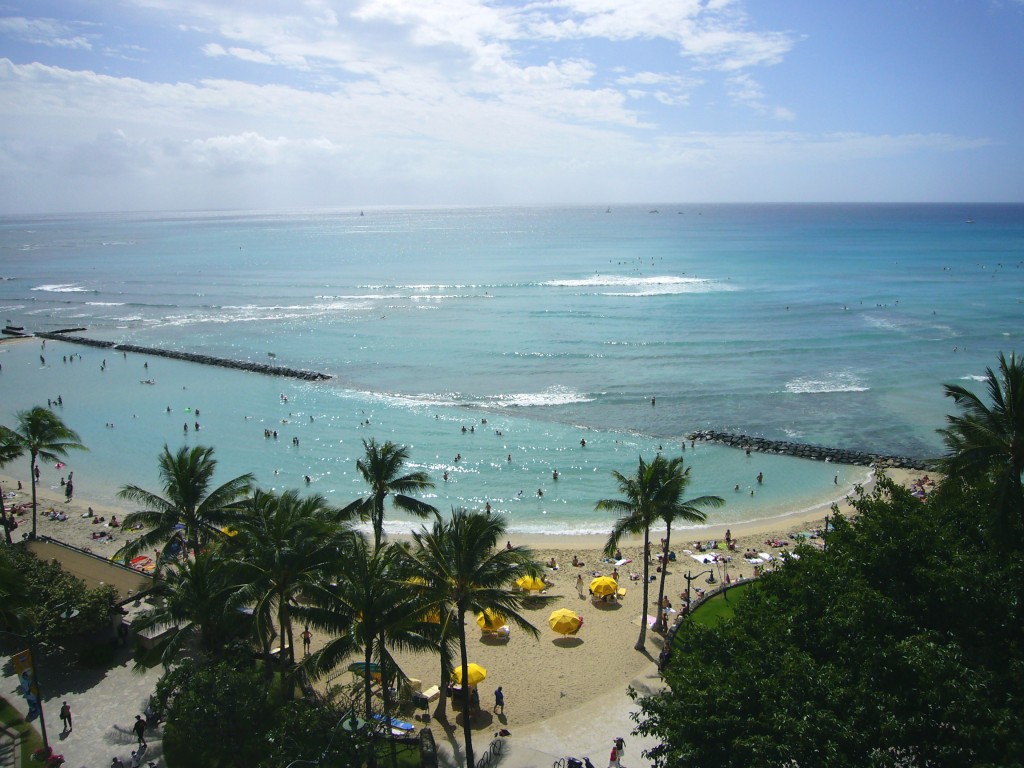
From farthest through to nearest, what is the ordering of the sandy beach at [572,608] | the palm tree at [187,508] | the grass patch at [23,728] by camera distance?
1. the sandy beach at [572,608]
2. the palm tree at [187,508]
3. the grass patch at [23,728]

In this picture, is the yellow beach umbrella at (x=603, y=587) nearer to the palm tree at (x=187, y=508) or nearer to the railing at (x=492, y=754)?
the railing at (x=492, y=754)

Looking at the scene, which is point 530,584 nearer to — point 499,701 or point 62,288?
point 499,701

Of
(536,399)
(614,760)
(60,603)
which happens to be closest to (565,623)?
(614,760)

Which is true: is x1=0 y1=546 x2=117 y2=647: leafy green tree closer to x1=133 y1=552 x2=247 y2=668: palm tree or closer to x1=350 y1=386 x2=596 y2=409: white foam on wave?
x1=133 y1=552 x2=247 y2=668: palm tree

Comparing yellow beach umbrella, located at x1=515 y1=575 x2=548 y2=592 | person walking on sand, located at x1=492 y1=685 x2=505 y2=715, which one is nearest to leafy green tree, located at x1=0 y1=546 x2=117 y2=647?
person walking on sand, located at x1=492 y1=685 x2=505 y2=715

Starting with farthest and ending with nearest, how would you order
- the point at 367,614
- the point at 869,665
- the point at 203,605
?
the point at 203,605, the point at 367,614, the point at 869,665

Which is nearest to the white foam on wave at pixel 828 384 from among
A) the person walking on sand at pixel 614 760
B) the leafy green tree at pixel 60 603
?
the person walking on sand at pixel 614 760
